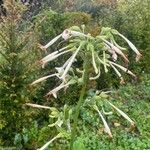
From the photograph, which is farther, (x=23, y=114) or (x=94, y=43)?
(x=23, y=114)

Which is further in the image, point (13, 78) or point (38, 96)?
point (38, 96)

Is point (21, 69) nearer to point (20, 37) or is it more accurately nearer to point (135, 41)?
point (20, 37)

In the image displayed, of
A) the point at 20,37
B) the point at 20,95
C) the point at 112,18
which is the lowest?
the point at 112,18

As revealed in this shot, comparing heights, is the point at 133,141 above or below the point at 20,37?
below

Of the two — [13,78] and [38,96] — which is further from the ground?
[13,78]

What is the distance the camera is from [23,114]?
654 cm

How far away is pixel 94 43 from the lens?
8.05ft

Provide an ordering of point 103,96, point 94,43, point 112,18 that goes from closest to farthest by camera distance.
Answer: point 94,43 → point 103,96 → point 112,18

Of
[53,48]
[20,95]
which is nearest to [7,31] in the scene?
[20,95]

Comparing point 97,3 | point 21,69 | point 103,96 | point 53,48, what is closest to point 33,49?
point 53,48

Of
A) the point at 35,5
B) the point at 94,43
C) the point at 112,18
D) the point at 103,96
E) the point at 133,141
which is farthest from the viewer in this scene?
the point at 35,5

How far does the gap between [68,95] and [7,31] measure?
1.64 m

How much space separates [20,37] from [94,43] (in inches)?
164

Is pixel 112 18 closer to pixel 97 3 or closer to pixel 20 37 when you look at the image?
pixel 97 3
